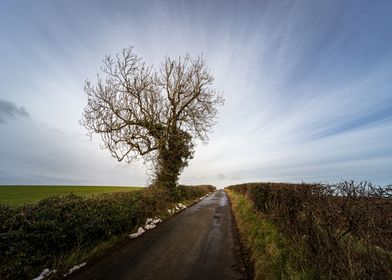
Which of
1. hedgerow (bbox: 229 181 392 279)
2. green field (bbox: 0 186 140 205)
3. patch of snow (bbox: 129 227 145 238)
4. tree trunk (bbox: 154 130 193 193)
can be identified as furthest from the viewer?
tree trunk (bbox: 154 130 193 193)

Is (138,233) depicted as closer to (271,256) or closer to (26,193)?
(271,256)

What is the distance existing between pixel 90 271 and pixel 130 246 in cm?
234

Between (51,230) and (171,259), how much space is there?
3.34m

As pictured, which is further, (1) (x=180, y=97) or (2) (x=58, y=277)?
(1) (x=180, y=97)

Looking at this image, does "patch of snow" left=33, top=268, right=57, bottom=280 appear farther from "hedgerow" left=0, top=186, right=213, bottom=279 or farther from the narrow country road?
the narrow country road

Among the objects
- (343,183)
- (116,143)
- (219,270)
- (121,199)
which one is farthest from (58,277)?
(116,143)

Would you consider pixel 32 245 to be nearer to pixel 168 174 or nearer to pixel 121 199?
pixel 121 199

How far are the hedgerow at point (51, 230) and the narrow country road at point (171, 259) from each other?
826 millimetres

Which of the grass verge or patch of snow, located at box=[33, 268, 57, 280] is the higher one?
the grass verge

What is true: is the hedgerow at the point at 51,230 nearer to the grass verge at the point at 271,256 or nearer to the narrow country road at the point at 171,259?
the narrow country road at the point at 171,259

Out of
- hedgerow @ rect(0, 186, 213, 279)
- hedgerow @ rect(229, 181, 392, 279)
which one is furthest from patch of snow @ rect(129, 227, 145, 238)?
hedgerow @ rect(229, 181, 392, 279)

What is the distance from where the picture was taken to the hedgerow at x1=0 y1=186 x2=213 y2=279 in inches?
202

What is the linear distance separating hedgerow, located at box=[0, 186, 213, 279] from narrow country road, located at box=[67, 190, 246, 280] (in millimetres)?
826

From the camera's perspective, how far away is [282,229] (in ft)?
25.3
